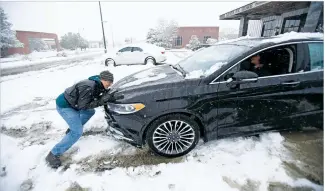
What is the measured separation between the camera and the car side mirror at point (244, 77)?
8.32ft

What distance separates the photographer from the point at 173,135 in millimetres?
2748

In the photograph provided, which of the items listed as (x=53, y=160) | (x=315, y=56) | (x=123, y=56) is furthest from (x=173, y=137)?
(x=123, y=56)

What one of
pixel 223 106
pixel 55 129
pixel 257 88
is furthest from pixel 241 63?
pixel 55 129

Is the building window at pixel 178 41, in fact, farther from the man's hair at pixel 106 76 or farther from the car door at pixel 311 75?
the man's hair at pixel 106 76

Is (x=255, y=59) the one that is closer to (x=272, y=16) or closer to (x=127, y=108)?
(x=127, y=108)

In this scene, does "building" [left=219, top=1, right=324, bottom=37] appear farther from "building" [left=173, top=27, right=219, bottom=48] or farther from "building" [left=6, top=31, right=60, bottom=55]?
"building" [left=6, top=31, right=60, bottom=55]

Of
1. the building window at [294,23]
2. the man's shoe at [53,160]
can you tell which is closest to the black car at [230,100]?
the man's shoe at [53,160]

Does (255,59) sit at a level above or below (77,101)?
above

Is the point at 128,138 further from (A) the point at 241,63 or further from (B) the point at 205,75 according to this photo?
(A) the point at 241,63

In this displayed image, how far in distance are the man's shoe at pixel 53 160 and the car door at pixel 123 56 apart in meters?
10.6

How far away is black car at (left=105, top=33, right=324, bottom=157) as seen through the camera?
2.58 m

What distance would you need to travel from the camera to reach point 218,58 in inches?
122

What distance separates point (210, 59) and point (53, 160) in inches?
111

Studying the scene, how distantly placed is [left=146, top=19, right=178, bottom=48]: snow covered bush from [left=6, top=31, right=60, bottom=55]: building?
20211mm
